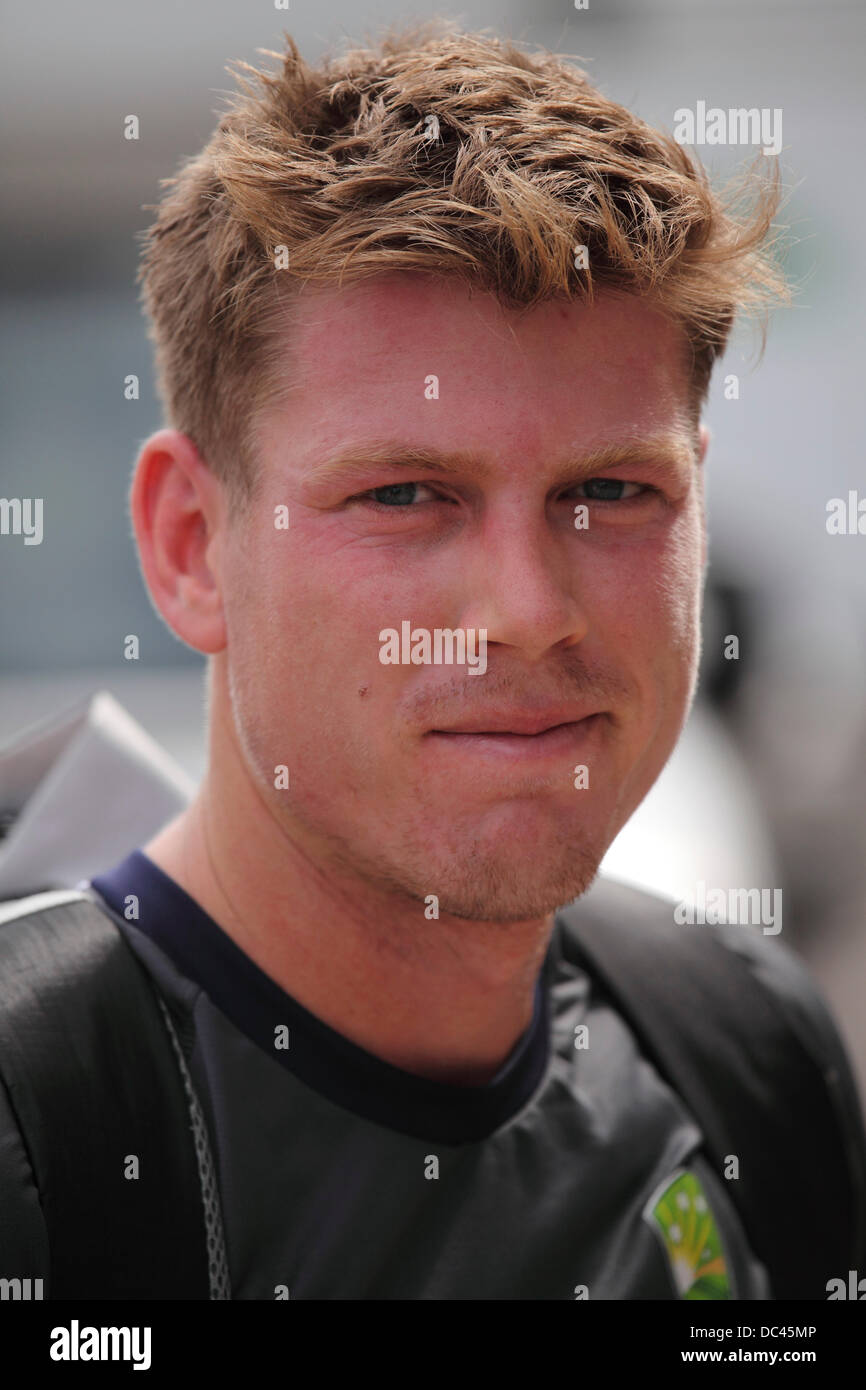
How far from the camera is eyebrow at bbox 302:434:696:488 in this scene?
1156 mm

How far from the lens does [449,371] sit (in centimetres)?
116

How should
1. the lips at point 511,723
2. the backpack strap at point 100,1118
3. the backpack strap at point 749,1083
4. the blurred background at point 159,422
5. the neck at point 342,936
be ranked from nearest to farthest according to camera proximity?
the backpack strap at point 100,1118 < the lips at point 511,723 < the neck at point 342,936 < the backpack strap at point 749,1083 < the blurred background at point 159,422

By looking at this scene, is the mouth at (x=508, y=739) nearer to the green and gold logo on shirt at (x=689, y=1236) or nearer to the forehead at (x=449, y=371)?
the forehead at (x=449, y=371)

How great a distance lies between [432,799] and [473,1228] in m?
0.49

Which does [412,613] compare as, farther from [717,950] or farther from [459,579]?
[717,950]

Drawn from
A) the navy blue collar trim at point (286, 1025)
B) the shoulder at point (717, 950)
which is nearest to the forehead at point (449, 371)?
the navy blue collar trim at point (286, 1025)

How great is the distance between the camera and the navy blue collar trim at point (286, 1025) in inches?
50.9

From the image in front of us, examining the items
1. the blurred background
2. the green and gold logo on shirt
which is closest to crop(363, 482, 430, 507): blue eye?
the green and gold logo on shirt

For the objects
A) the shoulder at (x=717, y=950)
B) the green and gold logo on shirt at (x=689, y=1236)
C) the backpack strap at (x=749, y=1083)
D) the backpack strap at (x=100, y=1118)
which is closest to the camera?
the backpack strap at (x=100, y=1118)

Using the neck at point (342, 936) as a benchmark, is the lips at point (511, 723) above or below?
above

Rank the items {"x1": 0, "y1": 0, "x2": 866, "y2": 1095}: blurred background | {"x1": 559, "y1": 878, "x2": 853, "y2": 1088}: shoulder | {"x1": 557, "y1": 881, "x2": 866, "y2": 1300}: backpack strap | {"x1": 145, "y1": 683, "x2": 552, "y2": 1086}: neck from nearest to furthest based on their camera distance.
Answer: {"x1": 145, "y1": 683, "x2": 552, "y2": 1086}: neck → {"x1": 557, "y1": 881, "x2": 866, "y2": 1300}: backpack strap → {"x1": 559, "y1": 878, "x2": 853, "y2": 1088}: shoulder → {"x1": 0, "y1": 0, "x2": 866, "y2": 1095}: blurred background

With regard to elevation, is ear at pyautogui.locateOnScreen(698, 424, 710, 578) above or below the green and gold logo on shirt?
above

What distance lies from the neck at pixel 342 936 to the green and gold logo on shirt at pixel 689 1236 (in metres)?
0.30

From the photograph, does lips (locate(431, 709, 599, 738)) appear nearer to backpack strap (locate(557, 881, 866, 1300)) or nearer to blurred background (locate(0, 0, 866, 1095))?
backpack strap (locate(557, 881, 866, 1300))
